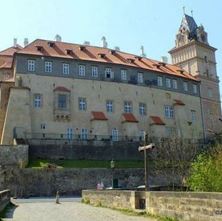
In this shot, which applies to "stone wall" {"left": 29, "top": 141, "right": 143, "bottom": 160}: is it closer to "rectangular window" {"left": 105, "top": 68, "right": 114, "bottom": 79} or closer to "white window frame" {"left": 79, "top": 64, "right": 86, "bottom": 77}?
"white window frame" {"left": 79, "top": 64, "right": 86, "bottom": 77}

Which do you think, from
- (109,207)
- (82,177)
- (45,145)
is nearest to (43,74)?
(45,145)

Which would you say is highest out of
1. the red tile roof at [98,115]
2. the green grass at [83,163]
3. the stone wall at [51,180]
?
the red tile roof at [98,115]

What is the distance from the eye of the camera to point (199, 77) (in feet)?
233

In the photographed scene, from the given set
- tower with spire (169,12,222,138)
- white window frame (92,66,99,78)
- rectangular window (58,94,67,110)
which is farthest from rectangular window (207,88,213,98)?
rectangular window (58,94,67,110)

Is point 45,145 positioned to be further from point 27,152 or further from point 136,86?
point 136,86

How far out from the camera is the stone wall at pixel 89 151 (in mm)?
46031

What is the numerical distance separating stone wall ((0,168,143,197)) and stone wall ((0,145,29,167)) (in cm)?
370

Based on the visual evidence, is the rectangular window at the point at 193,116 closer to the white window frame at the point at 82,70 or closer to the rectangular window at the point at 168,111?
the rectangular window at the point at 168,111

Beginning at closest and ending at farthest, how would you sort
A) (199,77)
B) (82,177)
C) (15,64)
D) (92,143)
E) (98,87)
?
(82,177) < (92,143) < (15,64) < (98,87) < (199,77)

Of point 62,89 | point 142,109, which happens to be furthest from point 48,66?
point 142,109

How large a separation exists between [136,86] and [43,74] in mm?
13434

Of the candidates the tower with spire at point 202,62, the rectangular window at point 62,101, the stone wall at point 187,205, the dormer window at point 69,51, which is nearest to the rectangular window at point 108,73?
the dormer window at point 69,51

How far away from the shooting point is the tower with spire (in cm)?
6825

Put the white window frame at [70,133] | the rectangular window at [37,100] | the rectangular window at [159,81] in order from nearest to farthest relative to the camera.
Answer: the rectangular window at [37,100]
the white window frame at [70,133]
the rectangular window at [159,81]
